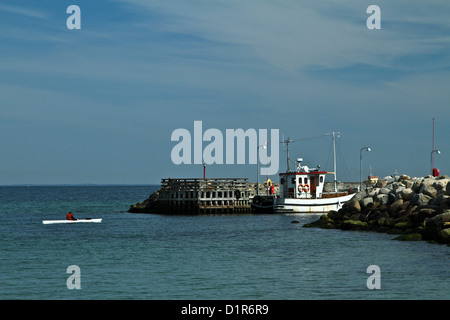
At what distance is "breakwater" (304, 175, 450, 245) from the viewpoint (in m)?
34.3

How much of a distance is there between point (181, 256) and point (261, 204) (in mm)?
37974

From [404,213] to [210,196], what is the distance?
3134 centimetres

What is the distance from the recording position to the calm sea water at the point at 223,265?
21.6 meters

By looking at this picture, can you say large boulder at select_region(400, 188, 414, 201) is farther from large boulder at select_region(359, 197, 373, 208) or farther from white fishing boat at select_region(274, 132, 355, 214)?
white fishing boat at select_region(274, 132, 355, 214)

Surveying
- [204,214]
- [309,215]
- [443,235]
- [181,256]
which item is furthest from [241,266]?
[204,214]

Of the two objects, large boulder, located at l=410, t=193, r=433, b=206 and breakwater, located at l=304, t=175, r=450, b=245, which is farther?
large boulder, located at l=410, t=193, r=433, b=206

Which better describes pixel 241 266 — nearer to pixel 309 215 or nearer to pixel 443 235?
pixel 443 235

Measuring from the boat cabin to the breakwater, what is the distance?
12218 millimetres

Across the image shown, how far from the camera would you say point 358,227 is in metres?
43.5
